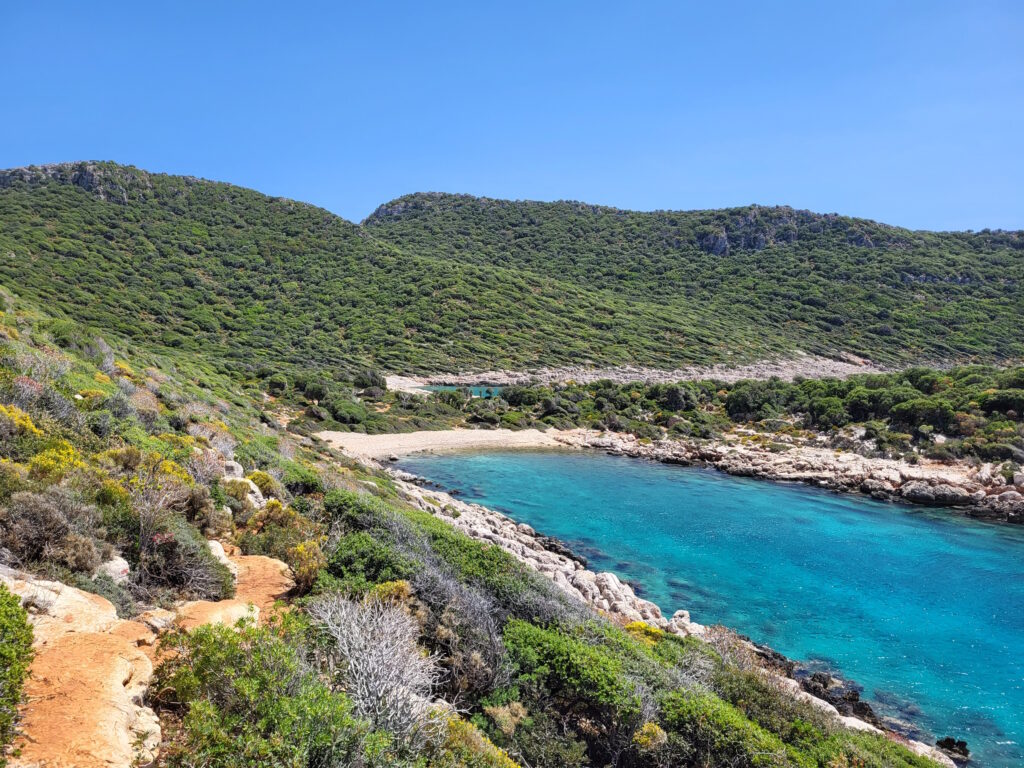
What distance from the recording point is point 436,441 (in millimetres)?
35844

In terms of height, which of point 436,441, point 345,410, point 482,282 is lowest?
point 436,441

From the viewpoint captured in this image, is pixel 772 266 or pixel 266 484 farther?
pixel 772 266

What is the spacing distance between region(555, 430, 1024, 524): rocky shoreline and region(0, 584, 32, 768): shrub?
31.5 m

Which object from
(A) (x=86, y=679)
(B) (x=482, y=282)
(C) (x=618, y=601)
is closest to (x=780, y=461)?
(C) (x=618, y=601)

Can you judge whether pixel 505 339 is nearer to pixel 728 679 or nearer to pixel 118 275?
pixel 118 275

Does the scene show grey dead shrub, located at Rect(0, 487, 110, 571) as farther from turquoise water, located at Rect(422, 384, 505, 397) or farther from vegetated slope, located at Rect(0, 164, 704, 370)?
turquoise water, located at Rect(422, 384, 505, 397)

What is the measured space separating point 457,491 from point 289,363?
116 feet

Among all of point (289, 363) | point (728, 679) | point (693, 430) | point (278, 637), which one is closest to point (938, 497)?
point (693, 430)

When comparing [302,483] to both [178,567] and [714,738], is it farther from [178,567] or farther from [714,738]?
[714,738]

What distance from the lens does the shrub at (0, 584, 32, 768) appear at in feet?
10.9

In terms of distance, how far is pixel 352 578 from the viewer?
7340 millimetres

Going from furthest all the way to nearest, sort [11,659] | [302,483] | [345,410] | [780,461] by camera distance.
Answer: [345,410] → [780,461] → [302,483] → [11,659]

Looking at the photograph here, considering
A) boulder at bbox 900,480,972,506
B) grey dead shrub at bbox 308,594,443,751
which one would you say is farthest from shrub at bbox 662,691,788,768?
boulder at bbox 900,480,972,506

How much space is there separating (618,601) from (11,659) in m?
11.8
